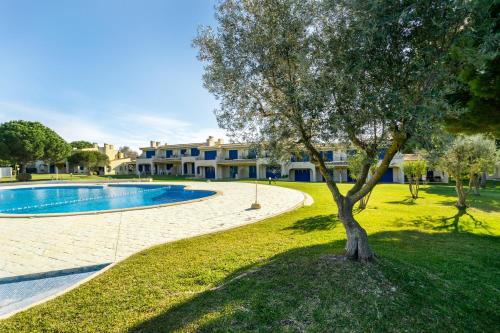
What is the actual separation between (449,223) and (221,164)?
126ft

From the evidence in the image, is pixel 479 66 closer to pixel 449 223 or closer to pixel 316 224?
pixel 316 224

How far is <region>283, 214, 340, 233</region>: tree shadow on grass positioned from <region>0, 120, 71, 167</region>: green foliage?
5195cm

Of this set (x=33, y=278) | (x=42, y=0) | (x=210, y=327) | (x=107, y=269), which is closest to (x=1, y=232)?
(x=33, y=278)

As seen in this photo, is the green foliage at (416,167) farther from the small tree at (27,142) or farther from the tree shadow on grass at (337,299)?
the small tree at (27,142)

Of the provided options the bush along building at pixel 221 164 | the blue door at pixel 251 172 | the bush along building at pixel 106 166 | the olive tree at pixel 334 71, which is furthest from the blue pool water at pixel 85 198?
the bush along building at pixel 106 166

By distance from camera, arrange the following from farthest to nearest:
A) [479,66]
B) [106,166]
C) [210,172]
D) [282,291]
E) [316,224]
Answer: [106,166] < [210,172] < [316,224] < [282,291] < [479,66]

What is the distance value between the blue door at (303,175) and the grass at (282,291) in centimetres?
3350

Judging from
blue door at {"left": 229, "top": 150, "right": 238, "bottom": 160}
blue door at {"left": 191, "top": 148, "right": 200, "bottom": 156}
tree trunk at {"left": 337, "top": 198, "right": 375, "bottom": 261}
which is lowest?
tree trunk at {"left": 337, "top": 198, "right": 375, "bottom": 261}

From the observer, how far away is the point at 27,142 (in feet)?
147

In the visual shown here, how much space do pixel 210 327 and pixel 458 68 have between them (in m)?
6.42

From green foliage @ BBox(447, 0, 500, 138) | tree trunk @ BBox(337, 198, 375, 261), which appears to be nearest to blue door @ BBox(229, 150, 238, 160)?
tree trunk @ BBox(337, 198, 375, 261)

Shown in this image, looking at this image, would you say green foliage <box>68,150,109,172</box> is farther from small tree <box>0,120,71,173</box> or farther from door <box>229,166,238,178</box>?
door <box>229,166,238,178</box>

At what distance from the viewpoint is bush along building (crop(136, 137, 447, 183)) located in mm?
39875

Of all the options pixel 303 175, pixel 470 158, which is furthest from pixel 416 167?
pixel 303 175
